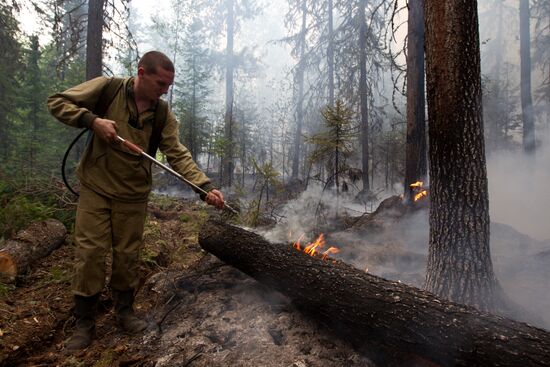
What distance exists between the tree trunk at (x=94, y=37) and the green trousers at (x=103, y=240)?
6368mm

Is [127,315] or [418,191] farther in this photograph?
[418,191]

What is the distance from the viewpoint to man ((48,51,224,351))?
2.93 meters

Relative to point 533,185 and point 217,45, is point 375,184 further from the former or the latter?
point 217,45

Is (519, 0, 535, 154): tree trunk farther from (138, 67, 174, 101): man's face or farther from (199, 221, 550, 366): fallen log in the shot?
(138, 67, 174, 101): man's face

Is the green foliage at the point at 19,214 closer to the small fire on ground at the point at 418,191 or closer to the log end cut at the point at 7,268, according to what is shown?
the log end cut at the point at 7,268

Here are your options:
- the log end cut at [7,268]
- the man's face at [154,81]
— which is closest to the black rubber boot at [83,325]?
the log end cut at [7,268]

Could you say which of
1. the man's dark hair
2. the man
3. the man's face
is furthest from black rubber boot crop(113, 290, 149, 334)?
the man's dark hair

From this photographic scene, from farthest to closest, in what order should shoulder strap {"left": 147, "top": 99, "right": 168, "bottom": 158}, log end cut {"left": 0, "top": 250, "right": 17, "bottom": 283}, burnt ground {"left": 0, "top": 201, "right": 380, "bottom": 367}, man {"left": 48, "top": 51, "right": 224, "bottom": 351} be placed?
1. log end cut {"left": 0, "top": 250, "right": 17, "bottom": 283}
2. shoulder strap {"left": 147, "top": 99, "right": 168, "bottom": 158}
3. man {"left": 48, "top": 51, "right": 224, "bottom": 351}
4. burnt ground {"left": 0, "top": 201, "right": 380, "bottom": 367}

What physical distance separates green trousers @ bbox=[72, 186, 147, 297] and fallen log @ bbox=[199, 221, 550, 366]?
3.80ft

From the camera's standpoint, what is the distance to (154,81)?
3061 mm

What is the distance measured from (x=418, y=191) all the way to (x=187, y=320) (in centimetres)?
657

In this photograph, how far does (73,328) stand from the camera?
3326mm

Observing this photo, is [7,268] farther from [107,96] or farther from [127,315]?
[107,96]

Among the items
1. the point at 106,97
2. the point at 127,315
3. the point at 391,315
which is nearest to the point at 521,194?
the point at 391,315
